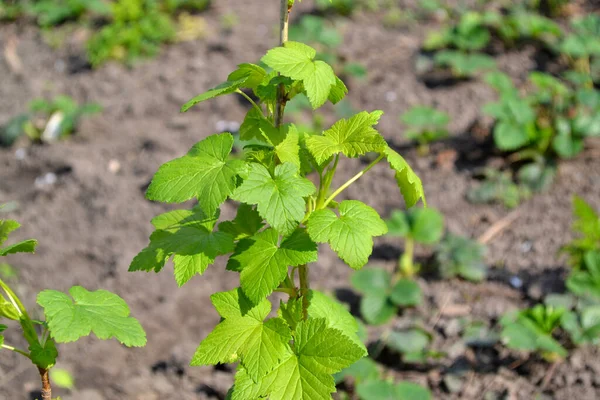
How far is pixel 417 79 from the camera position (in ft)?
15.6

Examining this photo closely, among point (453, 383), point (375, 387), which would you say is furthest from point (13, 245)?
point (453, 383)

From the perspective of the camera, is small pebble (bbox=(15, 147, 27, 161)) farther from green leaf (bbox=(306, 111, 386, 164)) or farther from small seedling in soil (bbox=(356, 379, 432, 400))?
green leaf (bbox=(306, 111, 386, 164))

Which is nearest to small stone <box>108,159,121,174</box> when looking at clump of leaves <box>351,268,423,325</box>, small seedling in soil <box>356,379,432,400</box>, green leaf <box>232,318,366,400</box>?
clump of leaves <box>351,268,423,325</box>

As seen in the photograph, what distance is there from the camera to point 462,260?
10.7ft

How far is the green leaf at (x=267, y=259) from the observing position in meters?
1.51

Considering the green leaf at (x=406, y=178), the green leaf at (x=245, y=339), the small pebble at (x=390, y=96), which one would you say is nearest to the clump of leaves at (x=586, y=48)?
the small pebble at (x=390, y=96)

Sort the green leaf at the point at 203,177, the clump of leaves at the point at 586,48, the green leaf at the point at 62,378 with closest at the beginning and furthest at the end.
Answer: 1. the green leaf at the point at 203,177
2. the green leaf at the point at 62,378
3. the clump of leaves at the point at 586,48

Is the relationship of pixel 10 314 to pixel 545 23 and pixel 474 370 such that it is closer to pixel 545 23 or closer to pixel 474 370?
pixel 474 370

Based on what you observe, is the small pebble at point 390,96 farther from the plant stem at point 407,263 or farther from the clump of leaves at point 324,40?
the plant stem at point 407,263

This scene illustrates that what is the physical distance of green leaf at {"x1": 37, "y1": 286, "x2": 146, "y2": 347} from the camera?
4.80 ft

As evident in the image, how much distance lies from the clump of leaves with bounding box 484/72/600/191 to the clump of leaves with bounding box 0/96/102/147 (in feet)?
8.34

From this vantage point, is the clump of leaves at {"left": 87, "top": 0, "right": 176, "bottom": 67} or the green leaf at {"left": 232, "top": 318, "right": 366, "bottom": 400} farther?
the clump of leaves at {"left": 87, "top": 0, "right": 176, "bottom": 67}

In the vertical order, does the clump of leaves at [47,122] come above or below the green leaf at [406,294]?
above

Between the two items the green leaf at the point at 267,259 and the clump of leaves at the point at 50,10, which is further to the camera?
the clump of leaves at the point at 50,10
